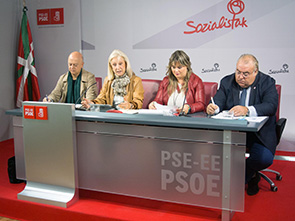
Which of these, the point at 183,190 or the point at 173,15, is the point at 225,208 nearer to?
the point at 183,190

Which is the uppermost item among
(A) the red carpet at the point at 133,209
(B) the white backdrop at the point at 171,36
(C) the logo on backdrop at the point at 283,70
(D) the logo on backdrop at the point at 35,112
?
(B) the white backdrop at the point at 171,36

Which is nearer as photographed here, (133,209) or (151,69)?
(133,209)

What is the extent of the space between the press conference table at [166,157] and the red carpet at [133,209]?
0.14 metres

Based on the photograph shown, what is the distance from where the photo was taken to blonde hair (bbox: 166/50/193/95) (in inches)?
131

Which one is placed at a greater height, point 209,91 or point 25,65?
point 25,65

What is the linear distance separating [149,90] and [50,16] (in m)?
2.51

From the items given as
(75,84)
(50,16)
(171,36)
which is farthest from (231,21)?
(50,16)

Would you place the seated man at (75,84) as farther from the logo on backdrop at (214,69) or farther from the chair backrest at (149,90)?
the logo on backdrop at (214,69)

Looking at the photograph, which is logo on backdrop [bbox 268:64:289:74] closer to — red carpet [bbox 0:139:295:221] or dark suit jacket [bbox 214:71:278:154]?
dark suit jacket [bbox 214:71:278:154]

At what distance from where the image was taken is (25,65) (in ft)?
17.3

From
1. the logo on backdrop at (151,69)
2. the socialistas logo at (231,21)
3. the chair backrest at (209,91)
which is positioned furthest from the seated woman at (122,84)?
the socialistas logo at (231,21)

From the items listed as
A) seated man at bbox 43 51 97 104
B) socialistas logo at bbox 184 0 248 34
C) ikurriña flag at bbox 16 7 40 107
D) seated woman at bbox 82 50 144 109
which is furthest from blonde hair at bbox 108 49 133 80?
ikurriña flag at bbox 16 7 40 107

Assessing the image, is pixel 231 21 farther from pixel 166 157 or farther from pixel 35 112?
pixel 35 112

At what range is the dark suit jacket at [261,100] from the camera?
2900 millimetres
